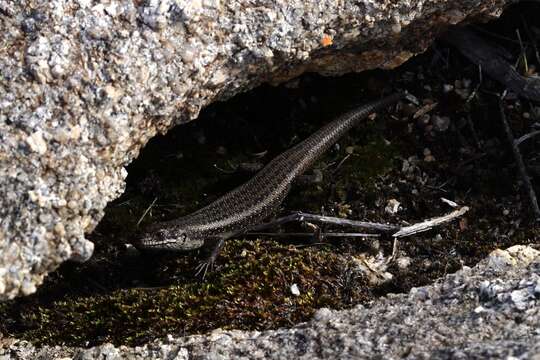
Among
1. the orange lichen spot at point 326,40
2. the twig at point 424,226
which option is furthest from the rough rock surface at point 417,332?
the orange lichen spot at point 326,40

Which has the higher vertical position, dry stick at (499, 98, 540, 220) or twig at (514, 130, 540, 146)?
twig at (514, 130, 540, 146)

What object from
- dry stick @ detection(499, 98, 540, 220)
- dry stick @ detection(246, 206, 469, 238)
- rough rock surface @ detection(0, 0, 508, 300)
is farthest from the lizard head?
dry stick @ detection(499, 98, 540, 220)

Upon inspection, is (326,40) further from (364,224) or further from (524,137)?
(524,137)

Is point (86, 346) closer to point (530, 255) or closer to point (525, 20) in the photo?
point (530, 255)

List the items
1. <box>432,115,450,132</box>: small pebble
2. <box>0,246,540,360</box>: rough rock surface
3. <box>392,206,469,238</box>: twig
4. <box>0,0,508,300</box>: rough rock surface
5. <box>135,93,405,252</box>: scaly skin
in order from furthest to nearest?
<box>432,115,450,132</box>: small pebble → <box>135,93,405,252</box>: scaly skin → <box>392,206,469,238</box>: twig → <box>0,0,508,300</box>: rough rock surface → <box>0,246,540,360</box>: rough rock surface

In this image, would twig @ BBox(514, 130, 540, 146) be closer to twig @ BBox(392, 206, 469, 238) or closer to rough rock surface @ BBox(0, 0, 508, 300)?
twig @ BBox(392, 206, 469, 238)

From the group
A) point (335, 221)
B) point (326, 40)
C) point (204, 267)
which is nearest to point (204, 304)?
point (204, 267)

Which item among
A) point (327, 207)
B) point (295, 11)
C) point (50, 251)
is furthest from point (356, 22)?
point (50, 251)
